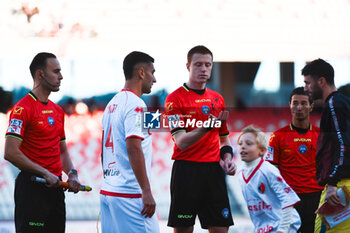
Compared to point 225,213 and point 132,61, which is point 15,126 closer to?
point 132,61

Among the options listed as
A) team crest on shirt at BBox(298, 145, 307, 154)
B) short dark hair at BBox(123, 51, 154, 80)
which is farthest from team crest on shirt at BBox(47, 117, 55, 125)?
team crest on shirt at BBox(298, 145, 307, 154)

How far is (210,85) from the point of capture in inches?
371

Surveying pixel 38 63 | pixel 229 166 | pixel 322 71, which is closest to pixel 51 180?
pixel 38 63

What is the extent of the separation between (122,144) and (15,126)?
3.79ft

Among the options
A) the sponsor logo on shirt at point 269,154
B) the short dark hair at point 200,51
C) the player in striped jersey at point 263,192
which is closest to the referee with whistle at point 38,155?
the short dark hair at point 200,51

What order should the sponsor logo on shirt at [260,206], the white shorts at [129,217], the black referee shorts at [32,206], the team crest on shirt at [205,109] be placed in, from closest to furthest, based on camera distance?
the white shorts at [129,217] → the black referee shorts at [32,206] → the sponsor logo on shirt at [260,206] → the team crest on shirt at [205,109]

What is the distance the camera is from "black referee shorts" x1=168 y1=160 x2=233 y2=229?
15.3ft

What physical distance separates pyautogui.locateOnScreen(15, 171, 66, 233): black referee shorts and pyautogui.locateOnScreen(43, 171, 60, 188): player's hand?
0.15 meters

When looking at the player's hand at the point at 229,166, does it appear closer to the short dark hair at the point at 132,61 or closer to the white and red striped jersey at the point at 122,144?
the white and red striped jersey at the point at 122,144

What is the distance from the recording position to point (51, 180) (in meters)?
4.16

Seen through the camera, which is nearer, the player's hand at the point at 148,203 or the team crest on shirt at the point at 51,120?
the player's hand at the point at 148,203

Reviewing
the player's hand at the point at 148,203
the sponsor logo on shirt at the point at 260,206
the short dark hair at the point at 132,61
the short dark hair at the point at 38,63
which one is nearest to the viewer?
the player's hand at the point at 148,203

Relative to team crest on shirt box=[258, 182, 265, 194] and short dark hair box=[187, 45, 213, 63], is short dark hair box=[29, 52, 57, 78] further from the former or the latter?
team crest on shirt box=[258, 182, 265, 194]

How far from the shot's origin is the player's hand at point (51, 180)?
416cm
